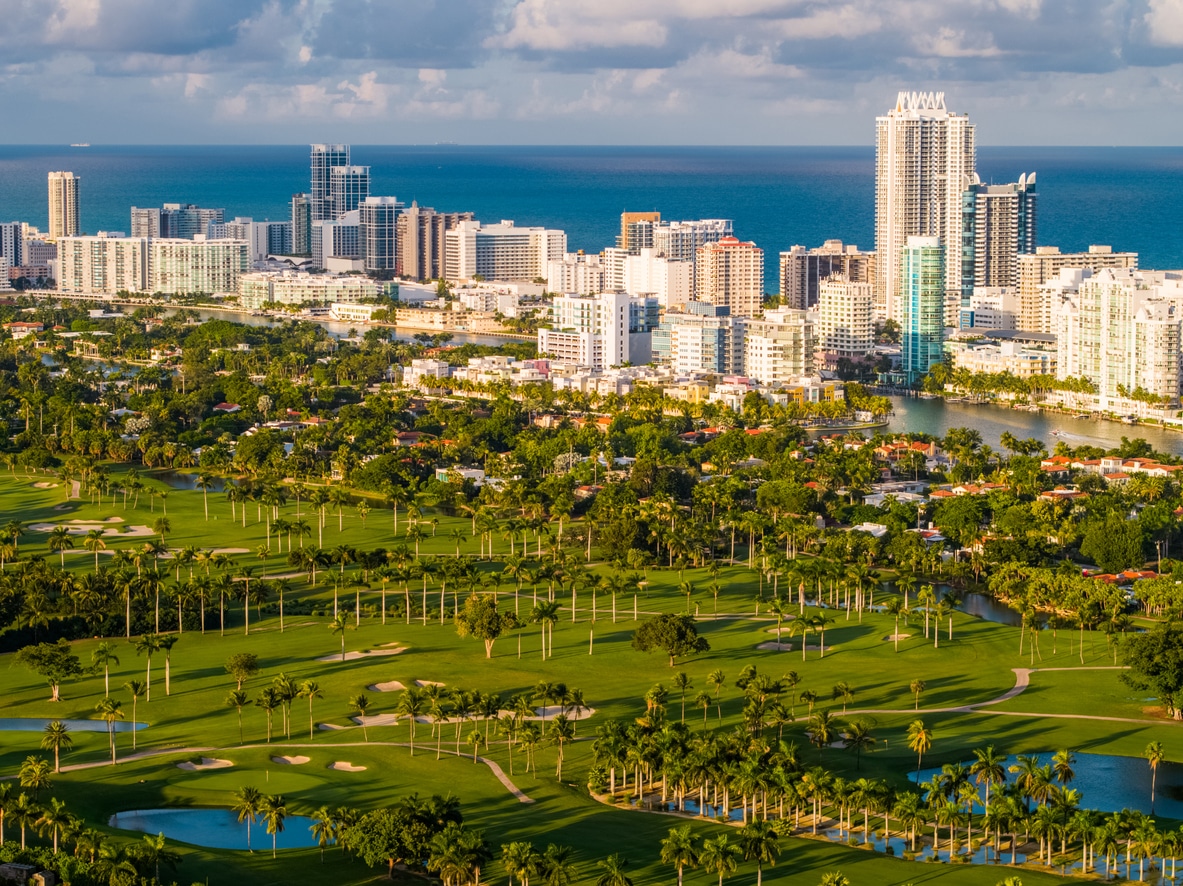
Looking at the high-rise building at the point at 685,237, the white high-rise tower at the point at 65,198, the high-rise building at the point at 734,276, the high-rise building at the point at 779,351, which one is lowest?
the high-rise building at the point at 779,351

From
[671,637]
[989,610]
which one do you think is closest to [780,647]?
[671,637]

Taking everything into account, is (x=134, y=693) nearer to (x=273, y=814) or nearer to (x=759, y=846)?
(x=273, y=814)

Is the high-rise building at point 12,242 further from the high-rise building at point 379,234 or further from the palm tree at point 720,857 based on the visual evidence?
the palm tree at point 720,857

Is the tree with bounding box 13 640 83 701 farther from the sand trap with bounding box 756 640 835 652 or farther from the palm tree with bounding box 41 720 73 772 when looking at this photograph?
the sand trap with bounding box 756 640 835 652

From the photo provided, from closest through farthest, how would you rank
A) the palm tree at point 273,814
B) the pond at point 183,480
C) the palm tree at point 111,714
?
the palm tree at point 273,814 < the palm tree at point 111,714 < the pond at point 183,480

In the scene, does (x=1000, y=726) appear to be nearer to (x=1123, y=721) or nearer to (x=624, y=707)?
(x=1123, y=721)

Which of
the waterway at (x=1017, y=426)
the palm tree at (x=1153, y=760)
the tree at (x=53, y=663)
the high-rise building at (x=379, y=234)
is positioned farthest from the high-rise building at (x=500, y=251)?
the palm tree at (x=1153, y=760)
